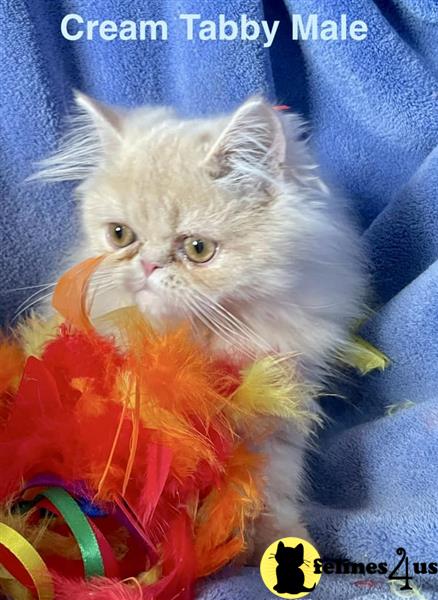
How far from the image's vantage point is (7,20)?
2.58ft

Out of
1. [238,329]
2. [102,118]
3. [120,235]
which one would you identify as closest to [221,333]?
[238,329]

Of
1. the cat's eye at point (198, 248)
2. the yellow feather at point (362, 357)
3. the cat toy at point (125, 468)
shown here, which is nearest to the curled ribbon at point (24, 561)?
the cat toy at point (125, 468)

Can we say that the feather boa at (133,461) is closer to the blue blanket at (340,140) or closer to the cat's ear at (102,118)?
the blue blanket at (340,140)

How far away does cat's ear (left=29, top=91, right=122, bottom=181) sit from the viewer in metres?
0.74

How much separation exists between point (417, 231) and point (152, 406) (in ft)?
1.53

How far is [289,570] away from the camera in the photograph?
62 cm

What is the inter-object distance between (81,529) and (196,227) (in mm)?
314

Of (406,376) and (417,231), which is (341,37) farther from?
(406,376)

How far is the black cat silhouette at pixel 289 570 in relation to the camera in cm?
58

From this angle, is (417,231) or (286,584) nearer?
(286,584)

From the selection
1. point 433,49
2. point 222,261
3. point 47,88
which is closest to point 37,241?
point 47,88

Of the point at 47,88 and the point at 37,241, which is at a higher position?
the point at 47,88

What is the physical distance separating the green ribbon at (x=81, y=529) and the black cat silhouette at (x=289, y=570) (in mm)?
160

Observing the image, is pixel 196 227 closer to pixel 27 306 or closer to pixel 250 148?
pixel 250 148
